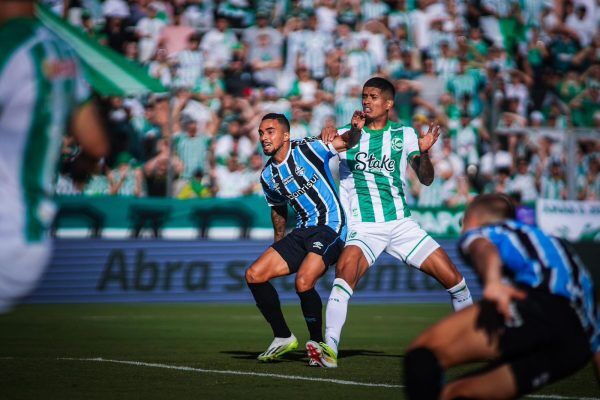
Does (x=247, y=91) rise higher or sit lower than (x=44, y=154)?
higher

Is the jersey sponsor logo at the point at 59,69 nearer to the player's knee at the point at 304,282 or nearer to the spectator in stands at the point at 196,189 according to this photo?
the player's knee at the point at 304,282

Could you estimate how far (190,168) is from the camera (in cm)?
1819

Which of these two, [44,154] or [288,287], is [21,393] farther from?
[288,287]

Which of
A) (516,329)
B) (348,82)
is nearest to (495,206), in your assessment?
(516,329)

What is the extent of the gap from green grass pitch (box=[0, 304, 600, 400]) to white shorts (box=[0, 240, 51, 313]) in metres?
4.25

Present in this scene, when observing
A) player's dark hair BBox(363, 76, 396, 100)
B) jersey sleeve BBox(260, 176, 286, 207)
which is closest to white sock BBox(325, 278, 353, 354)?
jersey sleeve BBox(260, 176, 286, 207)

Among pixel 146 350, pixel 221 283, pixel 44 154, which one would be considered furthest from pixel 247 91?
pixel 44 154

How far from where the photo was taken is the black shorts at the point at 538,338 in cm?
520

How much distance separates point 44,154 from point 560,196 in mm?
16850

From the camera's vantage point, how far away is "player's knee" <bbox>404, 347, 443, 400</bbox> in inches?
202

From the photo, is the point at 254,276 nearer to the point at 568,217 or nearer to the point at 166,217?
the point at 166,217

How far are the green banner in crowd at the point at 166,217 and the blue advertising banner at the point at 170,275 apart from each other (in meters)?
0.20

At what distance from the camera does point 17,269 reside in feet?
12.1

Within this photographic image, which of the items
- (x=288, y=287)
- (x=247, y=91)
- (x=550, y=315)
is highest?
(x=247, y=91)
